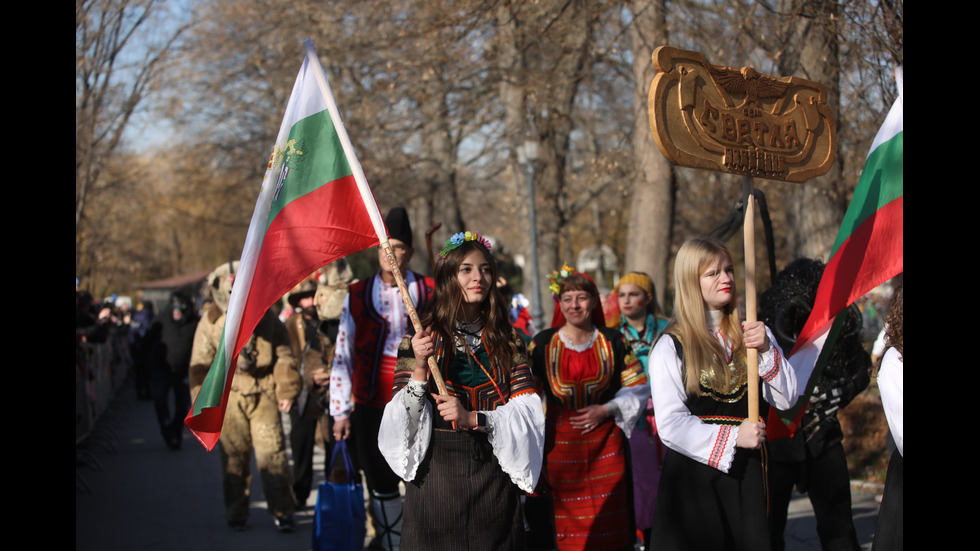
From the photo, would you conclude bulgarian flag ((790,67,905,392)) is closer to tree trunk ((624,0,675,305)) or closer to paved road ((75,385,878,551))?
paved road ((75,385,878,551))

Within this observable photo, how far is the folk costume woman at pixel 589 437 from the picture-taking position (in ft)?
15.6

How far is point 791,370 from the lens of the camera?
3.57 meters

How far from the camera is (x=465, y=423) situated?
3.49 meters

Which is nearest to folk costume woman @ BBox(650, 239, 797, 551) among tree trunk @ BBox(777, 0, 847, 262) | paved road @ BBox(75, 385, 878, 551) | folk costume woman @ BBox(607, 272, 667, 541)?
folk costume woman @ BBox(607, 272, 667, 541)

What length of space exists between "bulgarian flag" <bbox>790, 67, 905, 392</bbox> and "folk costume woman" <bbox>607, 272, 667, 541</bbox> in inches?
66.7

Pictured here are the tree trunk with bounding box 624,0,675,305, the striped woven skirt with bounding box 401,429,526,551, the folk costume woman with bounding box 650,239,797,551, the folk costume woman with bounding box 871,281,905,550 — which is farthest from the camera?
the tree trunk with bounding box 624,0,675,305

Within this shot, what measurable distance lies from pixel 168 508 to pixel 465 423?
523cm

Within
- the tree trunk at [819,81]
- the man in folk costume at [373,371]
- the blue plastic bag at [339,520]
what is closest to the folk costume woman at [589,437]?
the man in folk costume at [373,371]

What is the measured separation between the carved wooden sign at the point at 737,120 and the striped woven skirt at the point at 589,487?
5.94 ft

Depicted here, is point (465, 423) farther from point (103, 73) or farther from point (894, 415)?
point (103, 73)

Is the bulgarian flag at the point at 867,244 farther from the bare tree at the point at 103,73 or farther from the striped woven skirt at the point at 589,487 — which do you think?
the bare tree at the point at 103,73

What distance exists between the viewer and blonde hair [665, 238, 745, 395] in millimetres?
3566
